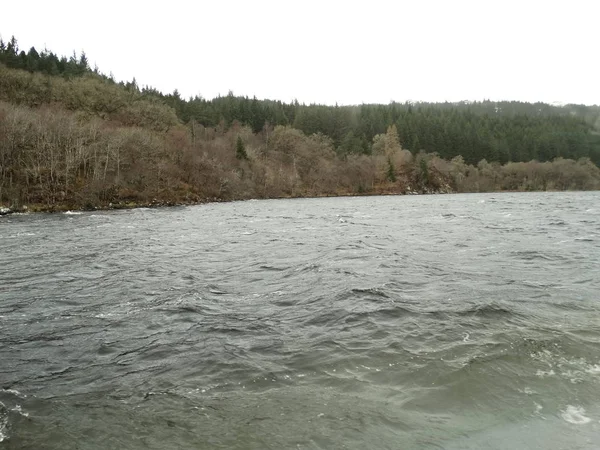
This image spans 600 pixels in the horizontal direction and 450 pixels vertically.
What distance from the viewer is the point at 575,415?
612 centimetres

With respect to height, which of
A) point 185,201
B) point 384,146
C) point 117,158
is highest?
point 384,146

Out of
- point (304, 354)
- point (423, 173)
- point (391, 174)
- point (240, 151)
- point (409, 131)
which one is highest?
point (409, 131)

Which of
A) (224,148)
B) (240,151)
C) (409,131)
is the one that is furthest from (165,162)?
(409,131)

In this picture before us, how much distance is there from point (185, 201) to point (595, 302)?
7165cm

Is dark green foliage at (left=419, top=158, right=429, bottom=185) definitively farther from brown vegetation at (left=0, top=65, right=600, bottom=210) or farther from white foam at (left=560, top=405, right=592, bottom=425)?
white foam at (left=560, top=405, right=592, bottom=425)

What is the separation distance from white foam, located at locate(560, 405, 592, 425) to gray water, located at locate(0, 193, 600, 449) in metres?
0.03

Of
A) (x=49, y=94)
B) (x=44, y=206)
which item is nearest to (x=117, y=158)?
(x=44, y=206)

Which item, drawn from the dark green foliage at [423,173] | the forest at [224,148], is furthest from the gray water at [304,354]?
the dark green foliage at [423,173]

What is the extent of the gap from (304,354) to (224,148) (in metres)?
104

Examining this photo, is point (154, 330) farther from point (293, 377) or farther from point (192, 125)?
point (192, 125)

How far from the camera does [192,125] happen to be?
126m

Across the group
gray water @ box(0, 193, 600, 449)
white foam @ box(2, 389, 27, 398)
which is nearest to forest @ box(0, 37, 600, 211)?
gray water @ box(0, 193, 600, 449)

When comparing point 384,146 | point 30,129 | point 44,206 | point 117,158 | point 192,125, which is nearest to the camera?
point 44,206

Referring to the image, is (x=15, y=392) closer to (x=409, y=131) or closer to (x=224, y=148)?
(x=224, y=148)
